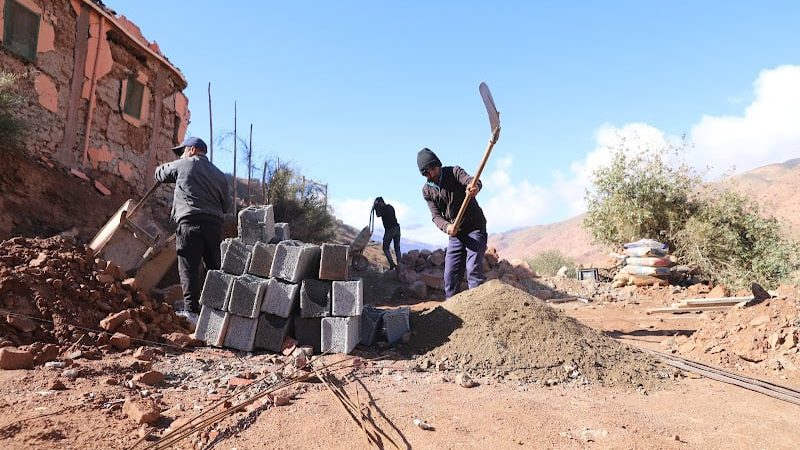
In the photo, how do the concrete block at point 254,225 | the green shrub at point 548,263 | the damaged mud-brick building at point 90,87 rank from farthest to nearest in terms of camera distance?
the green shrub at point 548,263 < the damaged mud-brick building at point 90,87 < the concrete block at point 254,225

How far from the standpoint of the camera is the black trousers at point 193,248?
413 centimetres

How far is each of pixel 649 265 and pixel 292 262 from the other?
7.58m

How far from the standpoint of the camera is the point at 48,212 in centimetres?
675

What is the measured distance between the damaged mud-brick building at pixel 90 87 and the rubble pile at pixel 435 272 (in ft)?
18.1

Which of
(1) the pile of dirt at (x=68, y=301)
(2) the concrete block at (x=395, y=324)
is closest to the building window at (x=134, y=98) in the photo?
(1) the pile of dirt at (x=68, y=301)

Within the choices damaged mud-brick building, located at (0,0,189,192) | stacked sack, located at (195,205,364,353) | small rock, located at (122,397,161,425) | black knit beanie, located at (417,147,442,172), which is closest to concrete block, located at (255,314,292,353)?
stacked sack, located at (195,205,364,353)

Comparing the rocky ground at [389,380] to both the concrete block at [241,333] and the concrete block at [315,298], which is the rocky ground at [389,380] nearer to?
the concrete block at [241,333]

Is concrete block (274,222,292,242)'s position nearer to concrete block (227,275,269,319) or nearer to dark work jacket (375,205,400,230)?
concrete block (227,275,269,319)

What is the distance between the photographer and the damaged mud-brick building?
705cm

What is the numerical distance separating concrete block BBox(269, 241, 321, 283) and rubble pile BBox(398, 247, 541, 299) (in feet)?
19.2

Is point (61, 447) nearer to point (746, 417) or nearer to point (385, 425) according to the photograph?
point (385, 425)

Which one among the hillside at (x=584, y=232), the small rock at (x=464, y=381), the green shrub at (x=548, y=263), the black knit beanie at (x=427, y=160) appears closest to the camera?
the small rock at (x=464, y=381)

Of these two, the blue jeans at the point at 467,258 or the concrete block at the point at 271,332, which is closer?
the concrete block at the point at 271,332

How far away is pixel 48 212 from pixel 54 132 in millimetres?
→ 1509
